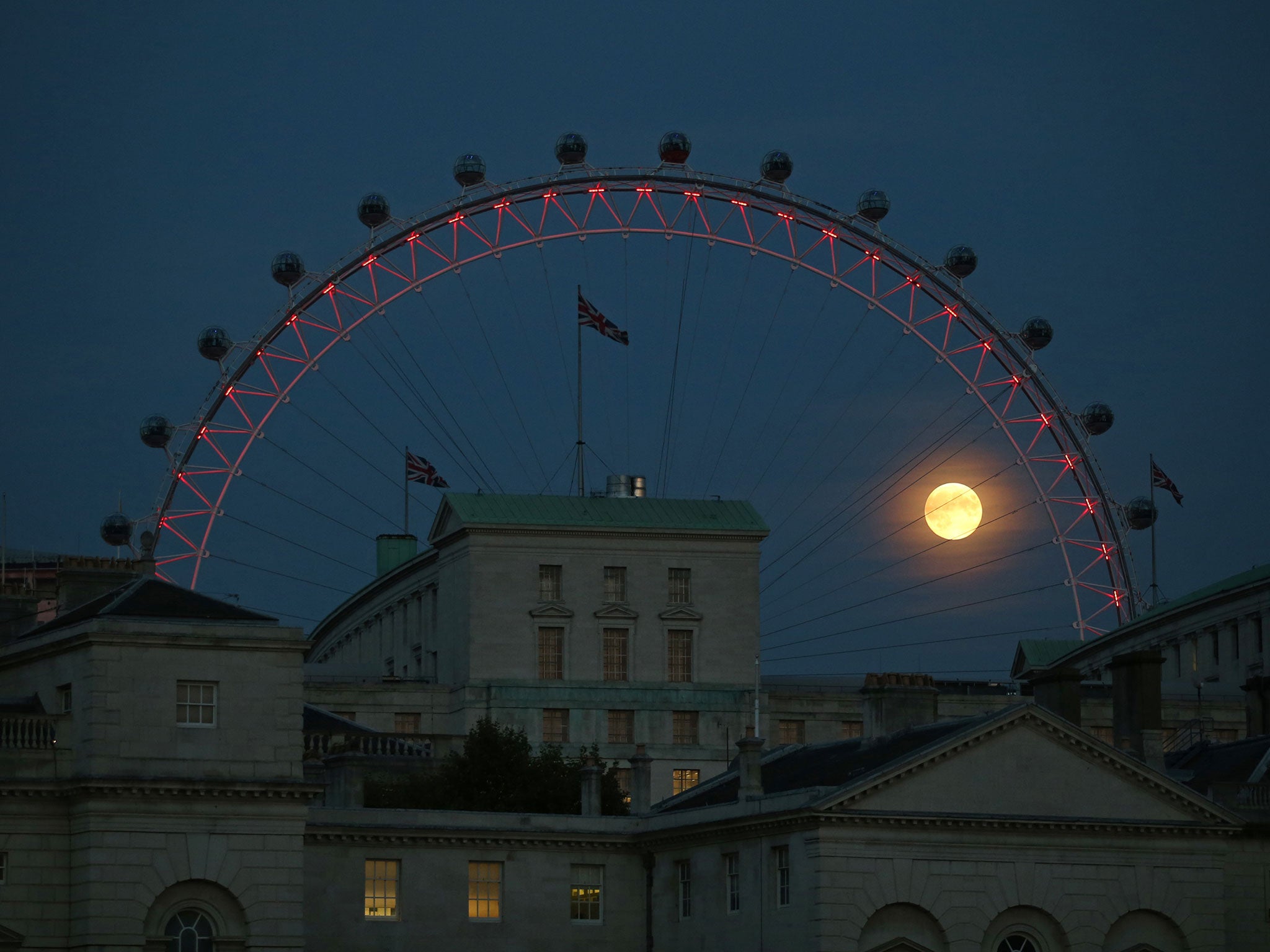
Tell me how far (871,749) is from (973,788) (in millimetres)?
5475

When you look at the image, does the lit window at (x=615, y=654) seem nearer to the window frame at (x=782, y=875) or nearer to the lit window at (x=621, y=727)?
the lit window at (x=621, y=727)

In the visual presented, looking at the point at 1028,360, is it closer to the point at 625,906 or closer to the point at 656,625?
the point at 656,625

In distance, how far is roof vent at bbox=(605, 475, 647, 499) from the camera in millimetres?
137875

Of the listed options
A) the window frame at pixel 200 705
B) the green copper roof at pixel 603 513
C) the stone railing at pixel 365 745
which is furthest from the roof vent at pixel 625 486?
the window frame at pixel 200 705

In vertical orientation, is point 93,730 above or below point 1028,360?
below

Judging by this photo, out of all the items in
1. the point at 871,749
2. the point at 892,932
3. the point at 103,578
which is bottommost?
the point at 892,932

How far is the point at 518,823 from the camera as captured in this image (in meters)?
78.2

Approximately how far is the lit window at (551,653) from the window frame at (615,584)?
307 centimetres

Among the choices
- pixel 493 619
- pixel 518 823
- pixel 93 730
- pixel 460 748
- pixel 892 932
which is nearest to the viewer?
pixel 93 730

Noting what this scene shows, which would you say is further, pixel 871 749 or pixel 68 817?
pixel 871 749

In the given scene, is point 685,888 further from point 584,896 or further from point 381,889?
point 381,889

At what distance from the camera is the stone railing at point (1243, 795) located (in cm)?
7794

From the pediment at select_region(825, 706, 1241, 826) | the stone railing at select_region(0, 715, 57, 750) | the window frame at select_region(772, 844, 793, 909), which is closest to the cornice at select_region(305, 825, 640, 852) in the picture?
the window frame at select_region(772, 844, 793, 909)

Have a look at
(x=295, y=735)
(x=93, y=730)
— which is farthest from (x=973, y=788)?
(x=93, y=730)
